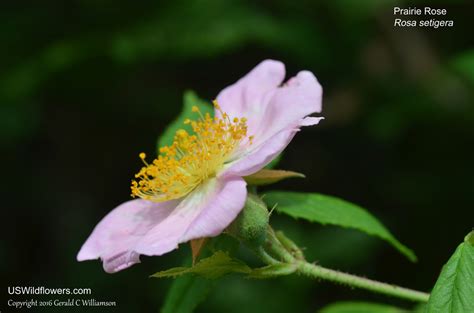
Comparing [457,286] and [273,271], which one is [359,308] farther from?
[457,286]

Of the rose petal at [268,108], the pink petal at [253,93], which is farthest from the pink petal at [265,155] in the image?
the pink petal at [253,93]

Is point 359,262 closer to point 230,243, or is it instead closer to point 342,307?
point 342,307

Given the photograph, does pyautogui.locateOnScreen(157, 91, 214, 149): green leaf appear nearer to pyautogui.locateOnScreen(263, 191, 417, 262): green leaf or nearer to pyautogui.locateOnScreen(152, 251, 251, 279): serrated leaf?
pyautogui.locateOnScreen(263, 191, 417, 262): green leaf

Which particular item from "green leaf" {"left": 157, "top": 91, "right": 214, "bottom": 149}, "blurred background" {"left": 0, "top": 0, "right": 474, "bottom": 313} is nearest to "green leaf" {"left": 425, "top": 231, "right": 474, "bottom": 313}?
"green leaf" {"left": 157, "top": 91, "right": 214, "bottom": 149}

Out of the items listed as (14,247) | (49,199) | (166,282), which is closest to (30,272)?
(14,247)

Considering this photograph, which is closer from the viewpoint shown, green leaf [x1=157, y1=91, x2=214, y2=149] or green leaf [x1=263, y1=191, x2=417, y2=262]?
green leaf [x1=263, y1=191, x2=417, y2=262]

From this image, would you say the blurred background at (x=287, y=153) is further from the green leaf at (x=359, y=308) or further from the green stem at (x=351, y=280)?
the green stem at (x=351, y=280)

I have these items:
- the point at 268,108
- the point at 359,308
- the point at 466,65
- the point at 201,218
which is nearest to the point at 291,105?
the point at 268,108
